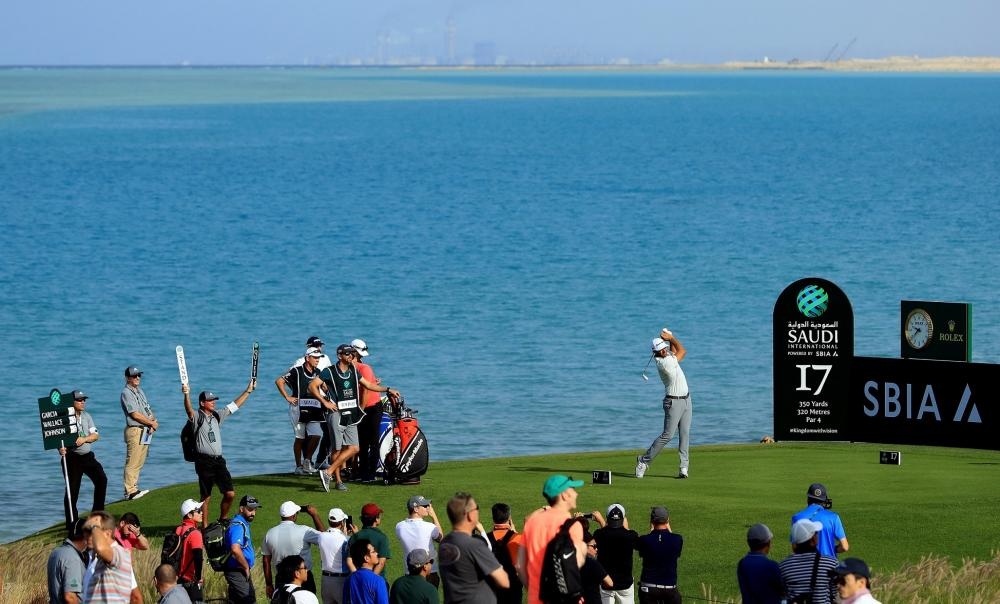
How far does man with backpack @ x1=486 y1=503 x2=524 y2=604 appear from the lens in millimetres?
12414

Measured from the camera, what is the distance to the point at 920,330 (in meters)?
15.2

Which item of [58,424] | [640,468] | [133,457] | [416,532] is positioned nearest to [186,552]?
[416,532]

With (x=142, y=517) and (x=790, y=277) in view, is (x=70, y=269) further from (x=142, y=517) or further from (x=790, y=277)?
(x=142, y=517)

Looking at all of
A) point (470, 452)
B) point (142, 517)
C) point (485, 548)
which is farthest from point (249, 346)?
point (485, 548)

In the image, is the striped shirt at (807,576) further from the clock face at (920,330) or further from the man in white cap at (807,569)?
the clock face at (920,330)

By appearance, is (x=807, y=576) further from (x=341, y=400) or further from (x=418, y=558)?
(x=341, y=400)

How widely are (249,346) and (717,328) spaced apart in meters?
13.1

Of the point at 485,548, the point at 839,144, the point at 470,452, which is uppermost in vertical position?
the point at 839,144

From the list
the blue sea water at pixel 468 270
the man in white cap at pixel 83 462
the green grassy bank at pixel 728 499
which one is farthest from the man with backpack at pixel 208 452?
the blue sea water at pixel 468 270

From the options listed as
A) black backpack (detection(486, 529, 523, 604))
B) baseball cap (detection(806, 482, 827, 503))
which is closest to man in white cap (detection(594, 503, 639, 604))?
black backpack (detection(486, 529, 523, 604))

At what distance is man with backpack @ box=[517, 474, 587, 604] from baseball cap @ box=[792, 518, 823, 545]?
1546 millimetres

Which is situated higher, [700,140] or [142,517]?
[700,140]

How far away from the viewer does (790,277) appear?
61781 millimetres

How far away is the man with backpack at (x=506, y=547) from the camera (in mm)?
12414
